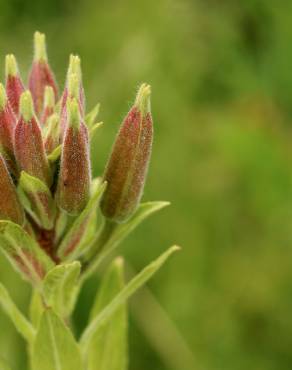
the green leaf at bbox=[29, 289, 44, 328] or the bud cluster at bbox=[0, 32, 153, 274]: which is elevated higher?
the bud cluster at bbox=[0, 32, 153, 274]

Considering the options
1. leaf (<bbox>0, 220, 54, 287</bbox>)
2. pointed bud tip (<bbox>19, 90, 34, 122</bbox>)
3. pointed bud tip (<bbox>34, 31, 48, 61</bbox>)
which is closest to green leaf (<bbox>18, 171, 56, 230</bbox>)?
leaf (<bbox>0, 220, 54, 287</bbox>)

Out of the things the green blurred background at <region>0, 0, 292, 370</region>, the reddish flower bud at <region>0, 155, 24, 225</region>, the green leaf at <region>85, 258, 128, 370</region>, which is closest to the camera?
the reddish flower bud at <region>0, 155, 24, 225</region>

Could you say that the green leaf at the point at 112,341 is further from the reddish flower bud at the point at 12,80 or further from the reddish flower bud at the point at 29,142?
the reddish flower bud at the point at 12,80

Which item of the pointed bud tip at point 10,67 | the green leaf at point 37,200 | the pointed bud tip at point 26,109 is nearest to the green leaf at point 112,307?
the green leaf at point 37,200

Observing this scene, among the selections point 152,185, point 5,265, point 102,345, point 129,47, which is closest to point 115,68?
point 129,47

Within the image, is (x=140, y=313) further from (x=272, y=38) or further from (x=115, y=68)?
(x=272, y=38)

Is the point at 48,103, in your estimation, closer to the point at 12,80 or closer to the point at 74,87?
the point at 12,80

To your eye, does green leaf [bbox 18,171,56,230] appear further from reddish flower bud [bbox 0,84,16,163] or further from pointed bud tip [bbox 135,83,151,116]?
pointed bud tip [bbox 135,83,151,116]
